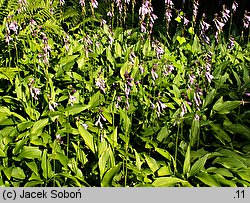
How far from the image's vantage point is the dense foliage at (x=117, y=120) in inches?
110

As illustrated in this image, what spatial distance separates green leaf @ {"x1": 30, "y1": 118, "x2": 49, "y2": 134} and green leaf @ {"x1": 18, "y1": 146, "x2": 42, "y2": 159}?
160 mm

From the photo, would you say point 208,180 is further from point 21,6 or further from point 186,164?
point 21,6

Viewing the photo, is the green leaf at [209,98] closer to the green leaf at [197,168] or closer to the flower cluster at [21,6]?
the green leaf at [197,168]

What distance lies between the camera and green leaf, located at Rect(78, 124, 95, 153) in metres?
2.91

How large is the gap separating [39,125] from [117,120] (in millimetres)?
706

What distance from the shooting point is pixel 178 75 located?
390cm

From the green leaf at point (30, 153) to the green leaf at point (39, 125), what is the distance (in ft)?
0.52

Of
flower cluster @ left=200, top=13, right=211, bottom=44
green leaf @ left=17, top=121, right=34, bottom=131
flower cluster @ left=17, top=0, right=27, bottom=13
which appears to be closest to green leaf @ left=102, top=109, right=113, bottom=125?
green leaf @ left=17, top=121, right=34, bottom=131

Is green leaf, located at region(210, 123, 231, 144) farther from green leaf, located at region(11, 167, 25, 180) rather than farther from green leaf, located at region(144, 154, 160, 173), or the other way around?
green leaf, located at region(11, 167, 25, 180)

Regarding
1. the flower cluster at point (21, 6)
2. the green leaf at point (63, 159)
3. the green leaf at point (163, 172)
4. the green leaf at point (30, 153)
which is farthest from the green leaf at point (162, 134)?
the flower cluster at point (21, 6)

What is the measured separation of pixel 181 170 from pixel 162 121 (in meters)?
0.58

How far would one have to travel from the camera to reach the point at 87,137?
2930mm

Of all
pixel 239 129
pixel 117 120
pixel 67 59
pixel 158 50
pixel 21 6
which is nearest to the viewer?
pixel 239 129

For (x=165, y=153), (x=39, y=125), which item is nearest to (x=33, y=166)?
(x=39, y=125)
